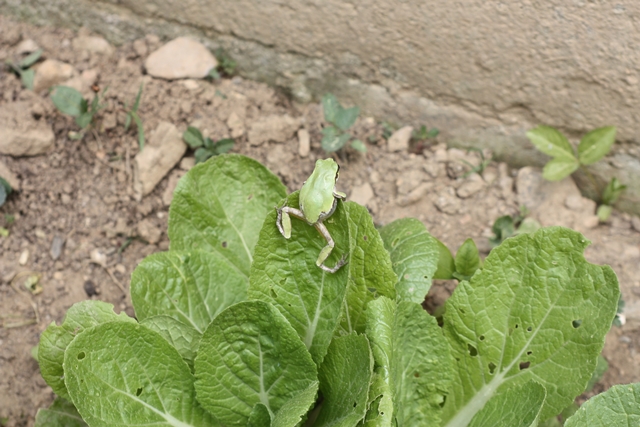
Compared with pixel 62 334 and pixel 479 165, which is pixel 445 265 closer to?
pixel 479 165

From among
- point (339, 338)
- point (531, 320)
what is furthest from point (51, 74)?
point (531, 320)

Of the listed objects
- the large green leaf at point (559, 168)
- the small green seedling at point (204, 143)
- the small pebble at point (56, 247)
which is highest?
the large green leaf at point (559, 168)

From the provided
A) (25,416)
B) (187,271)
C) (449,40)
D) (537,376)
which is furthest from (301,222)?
(25,416)

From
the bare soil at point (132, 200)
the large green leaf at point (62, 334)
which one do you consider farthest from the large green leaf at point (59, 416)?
the bare soil at point (132, 200)

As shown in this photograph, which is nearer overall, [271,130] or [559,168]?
[559,168]

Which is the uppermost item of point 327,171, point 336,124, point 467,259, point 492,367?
point 327,171

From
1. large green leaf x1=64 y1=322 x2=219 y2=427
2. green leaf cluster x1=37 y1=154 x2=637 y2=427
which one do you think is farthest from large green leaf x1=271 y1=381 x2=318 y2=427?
large green leaf x1=64 y1=322 x2=219 y2=427

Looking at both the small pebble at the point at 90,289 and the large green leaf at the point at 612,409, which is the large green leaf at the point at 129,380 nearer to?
the small pebble at the point at 90,289
